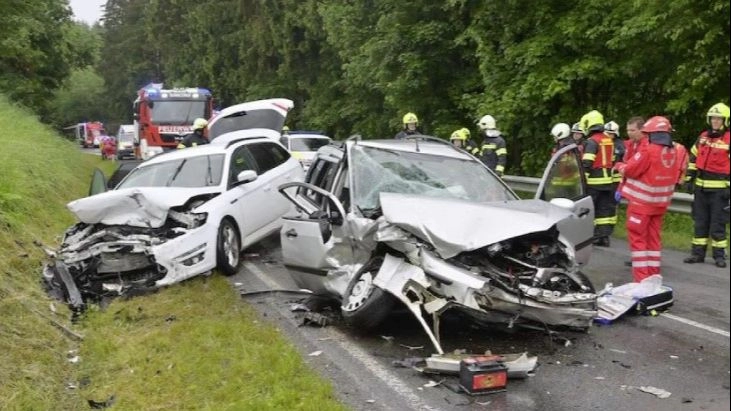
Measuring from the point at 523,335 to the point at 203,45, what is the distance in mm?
39306

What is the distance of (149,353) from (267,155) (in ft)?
17.4

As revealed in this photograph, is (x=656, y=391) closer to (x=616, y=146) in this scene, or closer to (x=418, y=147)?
(x=418, y=147)

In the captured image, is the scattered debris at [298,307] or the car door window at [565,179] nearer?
the car door window at [565,179]

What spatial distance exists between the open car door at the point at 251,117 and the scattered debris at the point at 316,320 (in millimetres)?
7265

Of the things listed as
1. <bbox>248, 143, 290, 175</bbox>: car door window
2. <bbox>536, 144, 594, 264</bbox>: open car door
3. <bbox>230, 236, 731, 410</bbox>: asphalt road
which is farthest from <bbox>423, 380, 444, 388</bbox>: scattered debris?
<bbox>248, 143, 290, 175</bbox>: car door window

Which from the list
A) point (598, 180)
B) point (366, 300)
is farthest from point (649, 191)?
point (366, 300)

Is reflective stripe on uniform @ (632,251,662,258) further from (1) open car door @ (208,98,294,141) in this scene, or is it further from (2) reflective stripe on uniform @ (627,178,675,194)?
(1) open car door @ (208,98,294,141)

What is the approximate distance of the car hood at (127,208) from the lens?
7.87 m

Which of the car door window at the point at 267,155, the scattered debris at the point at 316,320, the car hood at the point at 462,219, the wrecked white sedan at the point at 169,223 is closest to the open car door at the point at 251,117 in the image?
the car door window at the point at 267,155

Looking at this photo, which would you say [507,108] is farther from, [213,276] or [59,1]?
[59,1]

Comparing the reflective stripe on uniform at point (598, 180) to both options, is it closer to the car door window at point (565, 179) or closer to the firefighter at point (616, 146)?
the firefighter at point (616, 146)

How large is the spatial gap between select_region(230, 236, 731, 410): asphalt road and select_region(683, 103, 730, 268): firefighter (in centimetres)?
106

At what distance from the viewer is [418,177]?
6445 mm

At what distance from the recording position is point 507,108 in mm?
14594
